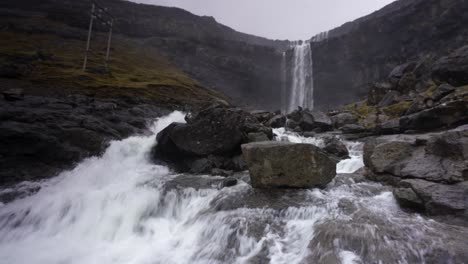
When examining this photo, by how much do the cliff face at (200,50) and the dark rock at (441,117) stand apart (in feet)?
123

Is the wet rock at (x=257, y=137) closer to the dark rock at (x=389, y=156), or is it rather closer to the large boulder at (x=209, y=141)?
the large boulder at (x=209, y=141)

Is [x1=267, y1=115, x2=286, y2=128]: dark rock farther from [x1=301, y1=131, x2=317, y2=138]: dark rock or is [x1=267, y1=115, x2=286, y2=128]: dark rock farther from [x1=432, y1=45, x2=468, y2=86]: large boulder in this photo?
[x1=432, y1=45, x2=468, y2=86]: large boulder

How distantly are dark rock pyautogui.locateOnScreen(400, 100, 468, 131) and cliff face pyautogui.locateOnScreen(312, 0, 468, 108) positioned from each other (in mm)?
32133

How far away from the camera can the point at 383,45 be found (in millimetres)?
48375

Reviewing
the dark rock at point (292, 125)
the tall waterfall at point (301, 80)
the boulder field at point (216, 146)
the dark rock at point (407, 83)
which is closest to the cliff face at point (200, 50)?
the tall waterfall at point (301, 80)

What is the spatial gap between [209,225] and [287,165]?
2.77 meters

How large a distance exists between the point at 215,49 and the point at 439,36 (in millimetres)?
42967

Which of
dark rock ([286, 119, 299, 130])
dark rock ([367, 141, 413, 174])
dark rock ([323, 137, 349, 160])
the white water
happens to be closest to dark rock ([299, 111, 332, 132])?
dark rock ([286, 119, 299, 130])

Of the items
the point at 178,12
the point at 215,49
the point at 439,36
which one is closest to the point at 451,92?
the point at 439,36

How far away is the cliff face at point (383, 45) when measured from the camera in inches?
1550

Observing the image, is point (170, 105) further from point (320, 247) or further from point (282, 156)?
point (320, 247)

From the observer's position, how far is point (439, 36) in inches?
1594

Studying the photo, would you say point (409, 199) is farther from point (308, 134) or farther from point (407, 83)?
point (407, 83)

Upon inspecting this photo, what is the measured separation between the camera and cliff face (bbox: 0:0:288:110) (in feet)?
175
